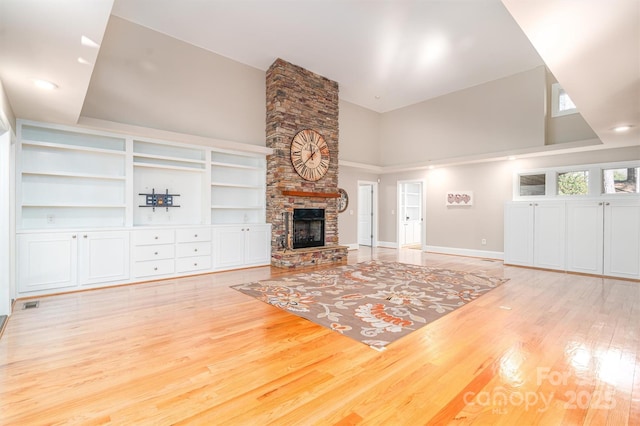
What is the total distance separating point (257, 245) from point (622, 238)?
22.1 ft

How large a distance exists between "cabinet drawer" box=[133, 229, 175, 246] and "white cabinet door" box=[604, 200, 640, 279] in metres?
7.77

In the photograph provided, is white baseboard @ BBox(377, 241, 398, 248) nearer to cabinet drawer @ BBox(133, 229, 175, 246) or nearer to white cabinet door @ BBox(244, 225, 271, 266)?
white cabinet door @ BBox(244, 225, 271, 266)

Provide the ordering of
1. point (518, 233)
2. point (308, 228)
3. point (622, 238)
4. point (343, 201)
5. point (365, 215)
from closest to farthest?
point (622, 238)
point (518, 233)
point (308, 228)
point (343, 201)
point (365, 215)

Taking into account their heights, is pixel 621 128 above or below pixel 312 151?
below

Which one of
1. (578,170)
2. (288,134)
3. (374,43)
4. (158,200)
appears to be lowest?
(158,200)

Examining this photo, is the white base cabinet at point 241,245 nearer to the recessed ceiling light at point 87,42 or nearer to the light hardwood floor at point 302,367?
the light hardwood floor at point 302,367

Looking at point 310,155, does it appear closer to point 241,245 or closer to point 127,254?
point 241,245

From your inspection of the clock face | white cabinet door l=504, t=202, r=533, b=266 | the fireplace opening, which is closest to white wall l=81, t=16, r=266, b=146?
the clock face

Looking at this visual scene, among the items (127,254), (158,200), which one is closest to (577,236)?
(158,200)

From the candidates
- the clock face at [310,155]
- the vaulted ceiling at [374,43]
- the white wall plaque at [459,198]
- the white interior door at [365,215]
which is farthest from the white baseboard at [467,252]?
the clock face at [310,155]

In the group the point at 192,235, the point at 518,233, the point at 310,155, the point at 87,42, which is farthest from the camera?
the point at 310,155

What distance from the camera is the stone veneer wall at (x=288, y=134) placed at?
20.8 ft

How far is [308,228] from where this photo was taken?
6996mm

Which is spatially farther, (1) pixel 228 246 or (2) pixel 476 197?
→ (2) pixel 476 197
